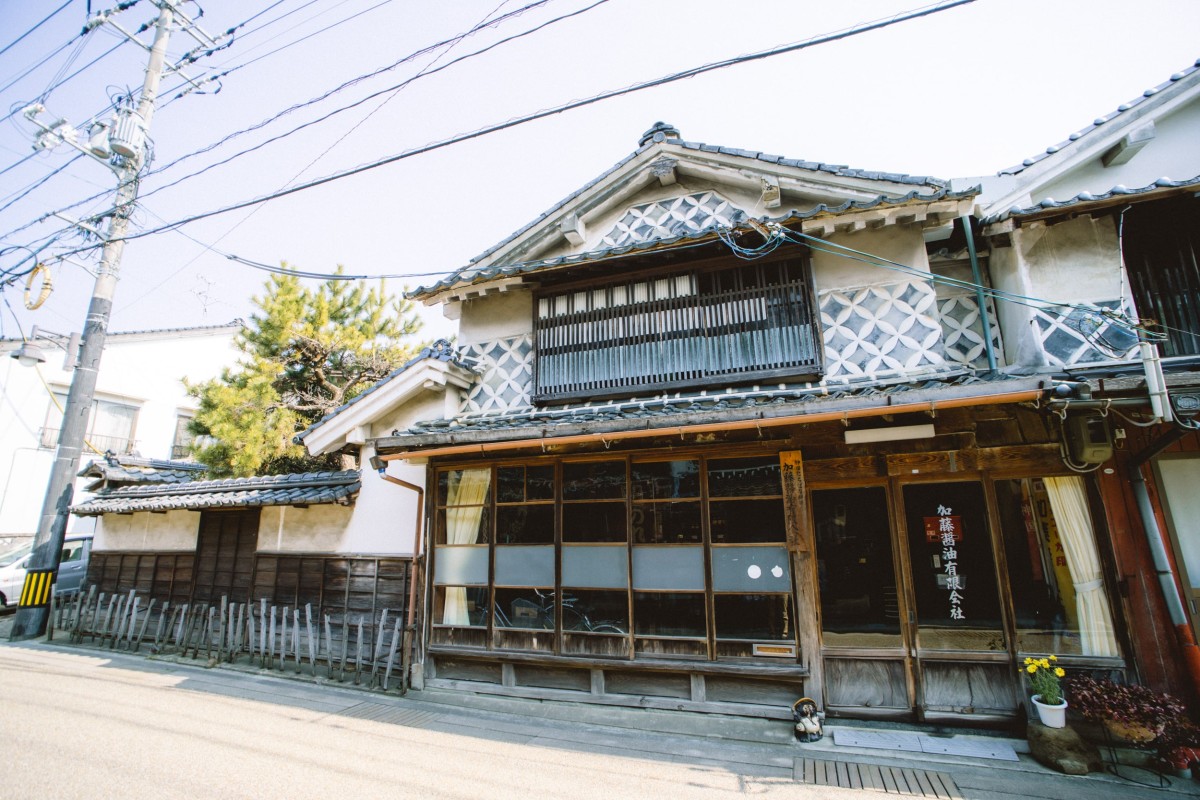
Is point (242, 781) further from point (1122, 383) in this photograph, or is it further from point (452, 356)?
point (1122, 383)

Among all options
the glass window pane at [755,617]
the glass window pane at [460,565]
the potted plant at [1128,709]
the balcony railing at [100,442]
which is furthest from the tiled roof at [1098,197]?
the balcony railing at [100,442]

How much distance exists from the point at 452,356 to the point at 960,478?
26.7 feet

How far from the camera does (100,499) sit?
1346 centimetres

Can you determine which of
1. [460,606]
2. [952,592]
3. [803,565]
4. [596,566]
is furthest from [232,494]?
[952,592]

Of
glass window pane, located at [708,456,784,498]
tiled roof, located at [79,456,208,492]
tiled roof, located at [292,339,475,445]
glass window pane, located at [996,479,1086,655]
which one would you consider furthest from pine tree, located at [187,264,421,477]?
glass window pane, located at [996,479,1086,655]

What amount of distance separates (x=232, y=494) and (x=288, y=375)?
798 cm

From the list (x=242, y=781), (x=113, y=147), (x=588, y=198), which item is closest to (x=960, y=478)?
(x=588, y=198)

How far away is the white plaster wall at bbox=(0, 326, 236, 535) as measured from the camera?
1992 centimetres

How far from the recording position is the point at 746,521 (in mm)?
7285

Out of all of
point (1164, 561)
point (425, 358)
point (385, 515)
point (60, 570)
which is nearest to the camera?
point (1164, 561)

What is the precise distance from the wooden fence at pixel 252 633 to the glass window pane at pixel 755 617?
512cm

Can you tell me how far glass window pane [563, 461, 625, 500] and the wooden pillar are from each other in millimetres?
2333

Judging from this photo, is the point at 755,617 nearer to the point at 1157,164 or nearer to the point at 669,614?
the point at 669,614

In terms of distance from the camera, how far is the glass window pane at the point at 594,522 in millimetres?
7914
